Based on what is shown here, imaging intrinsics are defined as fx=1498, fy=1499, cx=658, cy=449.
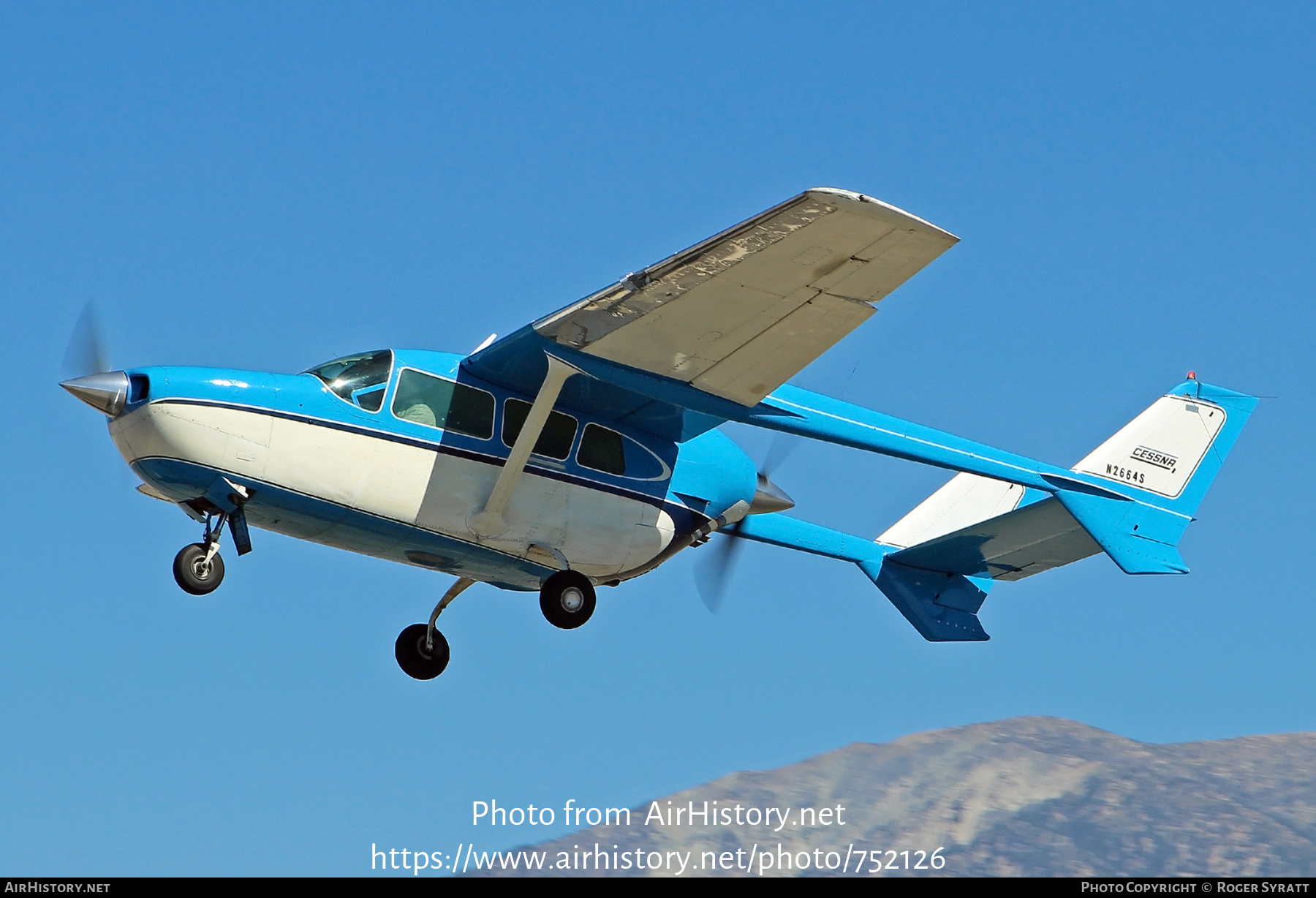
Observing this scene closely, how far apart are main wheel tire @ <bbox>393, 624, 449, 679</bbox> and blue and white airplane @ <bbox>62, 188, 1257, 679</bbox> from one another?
0.03m

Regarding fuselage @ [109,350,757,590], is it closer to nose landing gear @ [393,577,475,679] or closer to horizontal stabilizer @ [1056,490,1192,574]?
nose landing gear @ [393,577,475,679]

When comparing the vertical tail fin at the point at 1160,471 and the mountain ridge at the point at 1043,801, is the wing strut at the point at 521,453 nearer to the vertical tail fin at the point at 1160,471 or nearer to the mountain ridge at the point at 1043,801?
the vertical tail fin at the point at 1160,471

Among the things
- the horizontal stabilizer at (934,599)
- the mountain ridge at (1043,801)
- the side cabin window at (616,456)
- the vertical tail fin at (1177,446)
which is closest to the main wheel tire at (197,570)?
the side cabin window at (616,456)

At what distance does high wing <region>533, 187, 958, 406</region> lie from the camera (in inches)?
531

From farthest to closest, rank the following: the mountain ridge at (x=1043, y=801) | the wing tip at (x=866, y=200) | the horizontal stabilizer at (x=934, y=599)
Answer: the mountain ridge at (x=1043, y=801)
the horizontal stabilizer at (x=934, y=599)
the wing tip at (x=866, y=200)

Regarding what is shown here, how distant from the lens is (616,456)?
17.2 m

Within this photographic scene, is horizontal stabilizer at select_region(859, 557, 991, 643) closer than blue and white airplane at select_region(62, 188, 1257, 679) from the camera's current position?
No

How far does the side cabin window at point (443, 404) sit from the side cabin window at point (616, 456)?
1.20 metres

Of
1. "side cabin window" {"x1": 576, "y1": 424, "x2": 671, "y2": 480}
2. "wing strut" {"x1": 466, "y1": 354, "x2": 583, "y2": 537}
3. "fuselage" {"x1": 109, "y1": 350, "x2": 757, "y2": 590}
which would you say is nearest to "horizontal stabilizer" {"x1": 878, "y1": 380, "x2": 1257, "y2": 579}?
"fuselage" {"x1": 109, "y1": 350, "x2": 757, "y2": 590}

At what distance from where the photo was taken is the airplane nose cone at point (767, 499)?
18.3 m

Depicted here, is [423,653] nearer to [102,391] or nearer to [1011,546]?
[102,391]

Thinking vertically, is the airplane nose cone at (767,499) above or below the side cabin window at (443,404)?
below

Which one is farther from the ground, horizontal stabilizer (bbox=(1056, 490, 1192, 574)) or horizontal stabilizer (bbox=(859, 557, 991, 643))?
horizontal stabilizer (bbox=(1056, 490, 1192, 574))

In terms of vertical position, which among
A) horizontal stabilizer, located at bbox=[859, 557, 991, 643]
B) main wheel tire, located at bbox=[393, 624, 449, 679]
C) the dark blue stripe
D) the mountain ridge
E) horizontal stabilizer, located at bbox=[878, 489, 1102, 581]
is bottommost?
the mountain ridge
